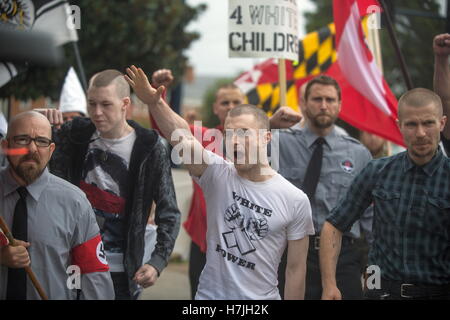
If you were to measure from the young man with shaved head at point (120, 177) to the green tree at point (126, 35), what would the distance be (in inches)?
328

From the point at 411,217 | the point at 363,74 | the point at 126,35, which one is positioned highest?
the point at 126,35

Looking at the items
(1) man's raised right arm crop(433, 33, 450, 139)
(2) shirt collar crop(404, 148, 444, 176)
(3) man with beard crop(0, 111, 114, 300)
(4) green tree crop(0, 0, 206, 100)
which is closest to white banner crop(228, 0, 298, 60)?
(1) man's raised right arm crop(433, 33, 450, 139)

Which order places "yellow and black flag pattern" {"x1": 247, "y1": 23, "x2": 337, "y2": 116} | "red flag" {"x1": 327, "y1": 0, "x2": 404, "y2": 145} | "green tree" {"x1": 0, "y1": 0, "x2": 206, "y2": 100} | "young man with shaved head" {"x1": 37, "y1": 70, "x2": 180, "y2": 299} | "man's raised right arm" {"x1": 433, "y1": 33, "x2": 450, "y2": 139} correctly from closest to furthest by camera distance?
1. "man's raised right arm" {"x1": 433, "y1": 33, "x2": 450, "y2": 139}
2. "young man with shaved head" {"x1": 37, "y1": 70, "x2": 180, "y2": 299}
3. "red flag" {"x1": 327, "y1": 0, "x2": 404, "y2": 145}
4. "yellow and black flag pattern" {"x1": 247, "y1": 23, "x2": 337, "y2": 116}
5. "green tree" {"x1": 0, "y1": 0, "x2": 206, "y2": 100}

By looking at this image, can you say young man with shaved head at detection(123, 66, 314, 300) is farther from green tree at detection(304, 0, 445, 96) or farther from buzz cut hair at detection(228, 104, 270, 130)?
green tree at detection(304, 0, 445, 96)

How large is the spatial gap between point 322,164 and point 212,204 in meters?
1.78

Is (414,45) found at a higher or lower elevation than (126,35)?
higher

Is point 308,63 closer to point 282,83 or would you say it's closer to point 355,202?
point 282,83

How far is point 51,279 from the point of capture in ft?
10.4

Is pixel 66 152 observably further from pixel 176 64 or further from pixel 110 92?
pixel 176 64

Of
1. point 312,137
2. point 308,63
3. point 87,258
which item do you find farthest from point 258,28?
point 308,63

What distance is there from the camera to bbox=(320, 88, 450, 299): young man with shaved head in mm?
3674

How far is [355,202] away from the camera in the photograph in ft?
13.0

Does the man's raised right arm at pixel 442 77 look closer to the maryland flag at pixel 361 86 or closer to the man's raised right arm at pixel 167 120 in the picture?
the man's raised right arm at pixel 167 120
